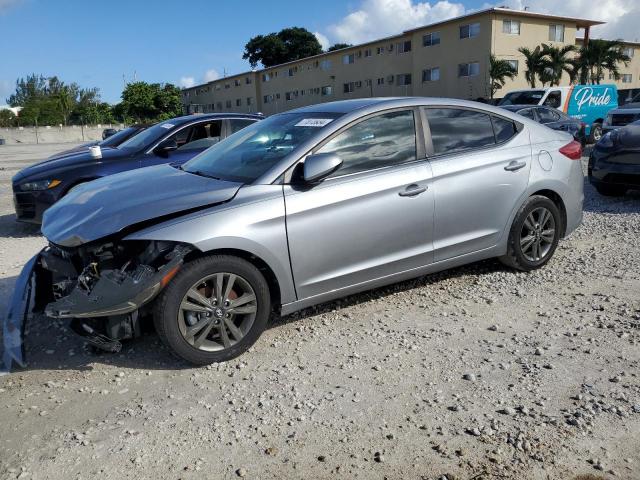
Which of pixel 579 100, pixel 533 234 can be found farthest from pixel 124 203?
pixel 579 100

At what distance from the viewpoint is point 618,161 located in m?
7.67

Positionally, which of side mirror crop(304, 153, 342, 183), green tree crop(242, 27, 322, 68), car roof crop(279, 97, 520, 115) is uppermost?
green tree crop(242, 27, 322, 68)

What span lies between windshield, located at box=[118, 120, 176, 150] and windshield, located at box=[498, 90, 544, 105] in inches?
554

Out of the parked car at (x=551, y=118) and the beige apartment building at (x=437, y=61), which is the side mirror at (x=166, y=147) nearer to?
the parked car at (x=551, y=118)

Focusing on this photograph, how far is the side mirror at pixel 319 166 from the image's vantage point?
3.59m

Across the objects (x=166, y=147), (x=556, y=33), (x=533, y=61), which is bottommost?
(x=166, y=147)

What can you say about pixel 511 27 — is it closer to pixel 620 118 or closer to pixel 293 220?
pixel 620 118

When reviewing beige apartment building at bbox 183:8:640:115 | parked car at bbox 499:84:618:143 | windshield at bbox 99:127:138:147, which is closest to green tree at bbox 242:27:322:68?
beige apartment building at bbox 183:8:640:115

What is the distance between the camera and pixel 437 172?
13.8ft

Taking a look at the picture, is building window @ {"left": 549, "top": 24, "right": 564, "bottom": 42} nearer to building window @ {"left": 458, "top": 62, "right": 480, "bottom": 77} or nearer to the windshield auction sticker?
building window @ {"left": 458, "top": 62, "right": 480, "bottom": 77}

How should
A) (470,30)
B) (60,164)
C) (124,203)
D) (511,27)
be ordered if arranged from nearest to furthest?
(124,203)
(60,164)
(511,27)
(470,30)

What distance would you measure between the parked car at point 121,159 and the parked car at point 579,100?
44.2 feet

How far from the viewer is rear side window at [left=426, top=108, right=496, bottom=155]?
4359 mm

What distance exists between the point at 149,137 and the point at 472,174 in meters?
5.04
